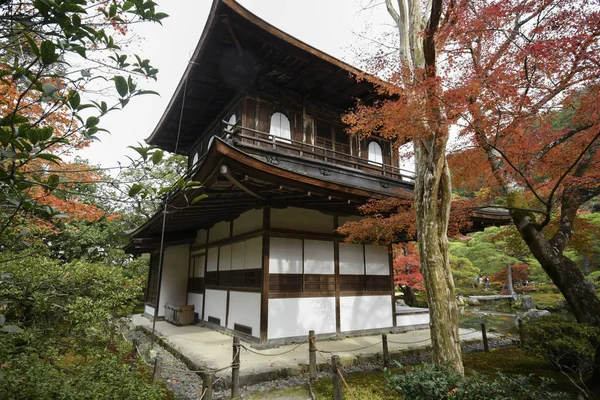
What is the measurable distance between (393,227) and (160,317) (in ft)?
31.5

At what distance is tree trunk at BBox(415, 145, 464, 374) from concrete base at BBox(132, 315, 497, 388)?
2.00 meters

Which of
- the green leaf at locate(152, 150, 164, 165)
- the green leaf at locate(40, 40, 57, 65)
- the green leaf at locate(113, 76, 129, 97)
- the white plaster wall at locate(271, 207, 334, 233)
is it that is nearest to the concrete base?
the white plaster wall at locate(271, 207, 334, 233)

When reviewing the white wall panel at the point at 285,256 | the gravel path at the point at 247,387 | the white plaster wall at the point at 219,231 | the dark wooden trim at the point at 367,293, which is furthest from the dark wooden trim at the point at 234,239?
the gravel path at the point at 247,387

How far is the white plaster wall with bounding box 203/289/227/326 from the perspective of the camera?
373 inches

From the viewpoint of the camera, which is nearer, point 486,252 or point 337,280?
point 337,280

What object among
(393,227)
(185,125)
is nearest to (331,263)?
(393,227)

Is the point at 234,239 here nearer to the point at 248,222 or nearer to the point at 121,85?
the point at 248,222

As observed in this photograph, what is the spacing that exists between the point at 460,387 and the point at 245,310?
5.79 meters

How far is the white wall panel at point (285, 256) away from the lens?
25.9ft

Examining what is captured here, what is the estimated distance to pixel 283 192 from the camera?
7.21 meters

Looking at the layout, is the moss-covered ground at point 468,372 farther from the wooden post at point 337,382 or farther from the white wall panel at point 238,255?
the white wall panel at point 238,255

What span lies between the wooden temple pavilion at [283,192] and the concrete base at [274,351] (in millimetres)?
490

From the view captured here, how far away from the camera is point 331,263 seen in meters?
8.77

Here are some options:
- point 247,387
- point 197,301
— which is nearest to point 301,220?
point 247,387
